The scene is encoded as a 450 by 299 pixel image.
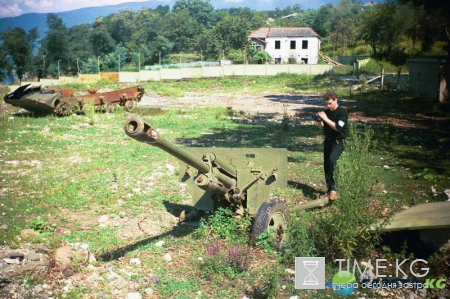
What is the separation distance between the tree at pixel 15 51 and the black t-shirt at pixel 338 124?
46.8m

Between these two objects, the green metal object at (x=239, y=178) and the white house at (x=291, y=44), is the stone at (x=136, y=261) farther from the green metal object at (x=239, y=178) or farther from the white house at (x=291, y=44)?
the white house at (x=291, y=44)

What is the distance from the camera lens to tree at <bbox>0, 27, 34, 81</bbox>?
47.0m

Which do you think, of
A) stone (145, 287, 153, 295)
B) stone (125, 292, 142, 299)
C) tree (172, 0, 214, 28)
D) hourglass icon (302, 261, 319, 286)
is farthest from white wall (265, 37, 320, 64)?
stone (125, 292, 142, 299)

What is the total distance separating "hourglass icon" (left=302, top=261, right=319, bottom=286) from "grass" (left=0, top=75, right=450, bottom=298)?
0.42 feet

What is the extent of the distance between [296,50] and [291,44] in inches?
41.7

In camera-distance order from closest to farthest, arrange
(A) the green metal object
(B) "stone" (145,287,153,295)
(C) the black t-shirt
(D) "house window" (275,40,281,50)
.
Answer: (B) "stone" (145,287,153,295)
(A) the green metal object
(C) the black t-shirt
(D) "house window" (275,40,281,50)

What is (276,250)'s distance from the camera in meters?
5.30

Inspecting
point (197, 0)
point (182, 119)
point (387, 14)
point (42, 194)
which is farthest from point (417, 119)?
point (197, 0)

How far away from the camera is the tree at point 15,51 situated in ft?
154

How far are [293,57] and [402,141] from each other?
48964 millimetres

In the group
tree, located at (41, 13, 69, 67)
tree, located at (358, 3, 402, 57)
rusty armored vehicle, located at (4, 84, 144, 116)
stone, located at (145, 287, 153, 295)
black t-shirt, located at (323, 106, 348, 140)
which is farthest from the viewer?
tree, located at (41, 13, 69, 67)

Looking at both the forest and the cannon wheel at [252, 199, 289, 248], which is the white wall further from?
the cannon wheel at [252, 199, 289, 248]

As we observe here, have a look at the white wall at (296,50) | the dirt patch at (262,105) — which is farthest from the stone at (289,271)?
the white wall at (296,50)

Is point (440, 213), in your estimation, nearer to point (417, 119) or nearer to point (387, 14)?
point (417, 119)
